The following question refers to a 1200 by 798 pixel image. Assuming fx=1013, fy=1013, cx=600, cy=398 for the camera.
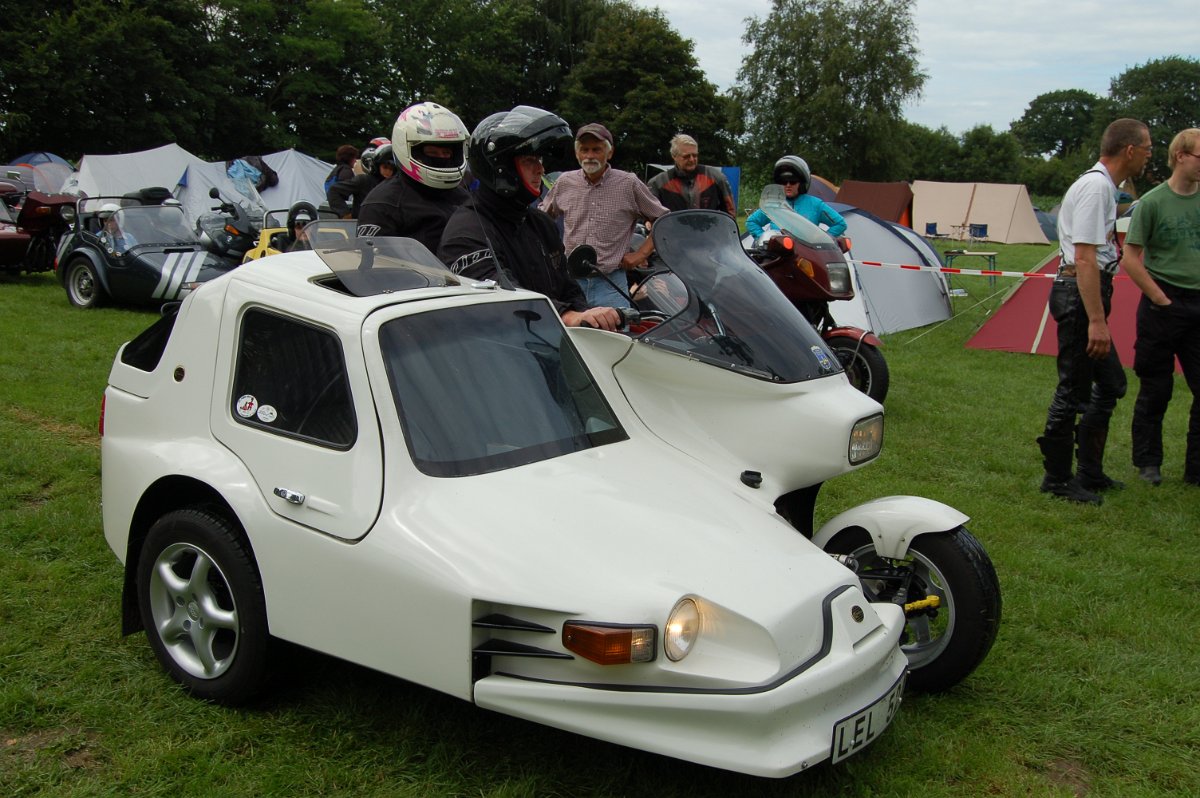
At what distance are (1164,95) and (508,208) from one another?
100.0 metres

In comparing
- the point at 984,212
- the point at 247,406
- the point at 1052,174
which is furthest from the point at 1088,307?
the point at 1052,174

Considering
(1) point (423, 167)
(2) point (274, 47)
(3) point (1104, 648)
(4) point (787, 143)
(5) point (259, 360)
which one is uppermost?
(2) point (274, 47)

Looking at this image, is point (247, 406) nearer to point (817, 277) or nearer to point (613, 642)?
point (613, 642)

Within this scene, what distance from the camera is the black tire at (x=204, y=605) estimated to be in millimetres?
3166

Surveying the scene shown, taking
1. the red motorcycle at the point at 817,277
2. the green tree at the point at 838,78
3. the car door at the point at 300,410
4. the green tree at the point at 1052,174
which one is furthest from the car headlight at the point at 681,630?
the green tree at the point at 1052,174

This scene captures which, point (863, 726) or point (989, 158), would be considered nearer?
point (863, 726)

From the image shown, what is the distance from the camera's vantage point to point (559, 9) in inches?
2613

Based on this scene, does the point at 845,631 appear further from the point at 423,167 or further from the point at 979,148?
the point at 979,148

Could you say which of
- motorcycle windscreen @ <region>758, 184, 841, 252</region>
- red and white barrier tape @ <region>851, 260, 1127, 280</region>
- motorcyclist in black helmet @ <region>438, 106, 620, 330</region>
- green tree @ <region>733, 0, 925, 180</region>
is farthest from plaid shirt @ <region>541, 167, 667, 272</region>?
green tree @ <region>733, 0, 925, 180</region>

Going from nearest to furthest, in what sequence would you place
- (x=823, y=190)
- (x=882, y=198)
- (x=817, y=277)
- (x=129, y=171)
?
(x=817, y=277) < (x=129, y=171) < (x=823, y=190) < (x=882, y=198)

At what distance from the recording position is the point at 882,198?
29750 mm

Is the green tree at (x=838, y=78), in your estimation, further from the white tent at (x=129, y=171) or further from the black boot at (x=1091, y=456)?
the black boot at (x=1091, y=456)

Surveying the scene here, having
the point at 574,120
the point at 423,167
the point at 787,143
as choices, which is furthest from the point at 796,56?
the point at 423,167

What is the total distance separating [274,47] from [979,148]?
174 feet
